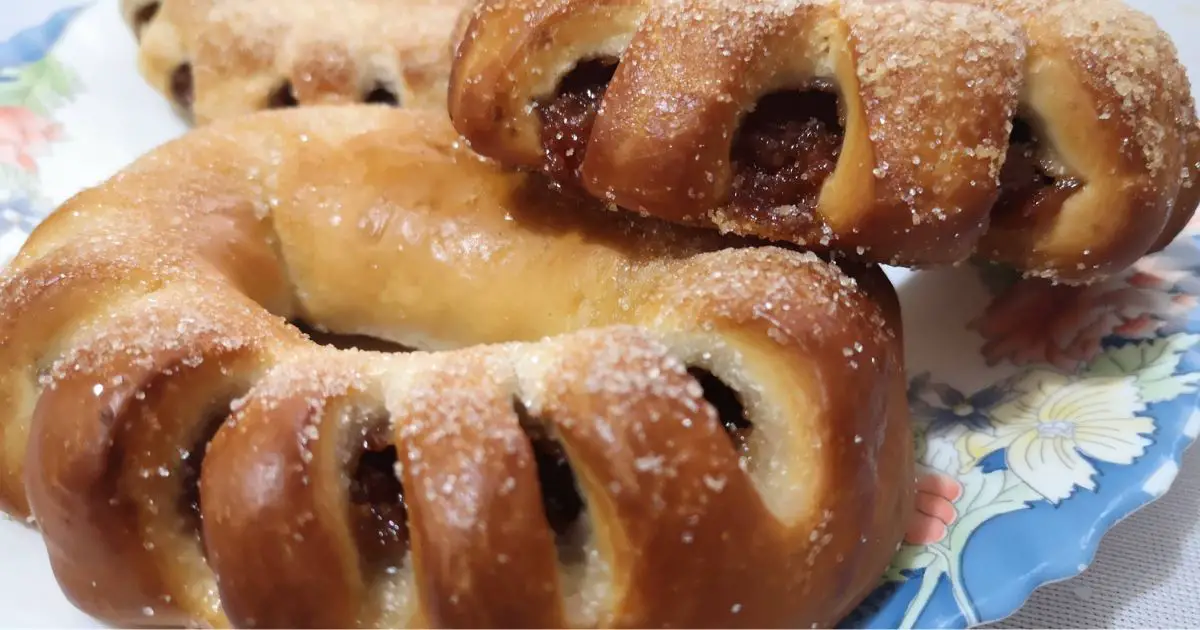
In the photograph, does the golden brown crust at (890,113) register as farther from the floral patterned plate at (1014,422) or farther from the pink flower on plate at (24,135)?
the pink flower on plate at (24,135)

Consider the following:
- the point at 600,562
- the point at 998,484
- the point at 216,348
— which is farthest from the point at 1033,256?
the point at 216,348

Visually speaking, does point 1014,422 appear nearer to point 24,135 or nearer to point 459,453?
point 459,453

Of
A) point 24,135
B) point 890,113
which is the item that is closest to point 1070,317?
point 890,113

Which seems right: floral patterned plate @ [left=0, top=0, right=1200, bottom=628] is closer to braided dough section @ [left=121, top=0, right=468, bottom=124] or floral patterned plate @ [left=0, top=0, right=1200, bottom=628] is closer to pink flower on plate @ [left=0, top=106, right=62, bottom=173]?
pink flower on plate @ [left=0, top=106, right=62, bottom=173]

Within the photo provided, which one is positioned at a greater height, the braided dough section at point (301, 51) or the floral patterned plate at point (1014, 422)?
the braided dough section at point (301, 51)

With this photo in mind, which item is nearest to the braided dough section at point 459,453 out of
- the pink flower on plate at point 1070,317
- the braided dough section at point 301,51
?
the pink flower on plate at point 1070,317

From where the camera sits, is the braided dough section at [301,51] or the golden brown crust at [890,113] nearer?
the golden brown crust at [890,113]
